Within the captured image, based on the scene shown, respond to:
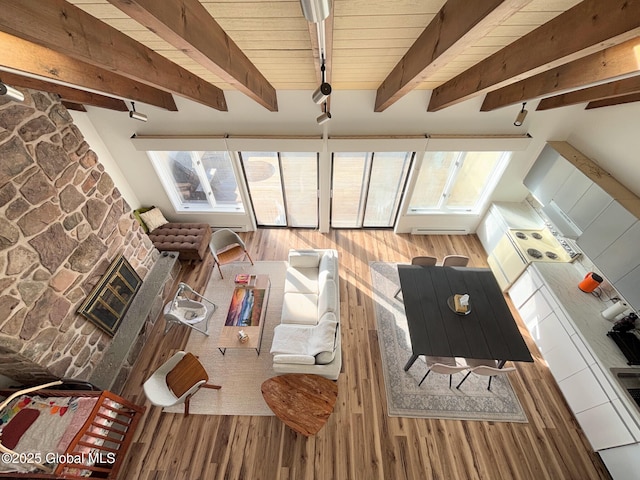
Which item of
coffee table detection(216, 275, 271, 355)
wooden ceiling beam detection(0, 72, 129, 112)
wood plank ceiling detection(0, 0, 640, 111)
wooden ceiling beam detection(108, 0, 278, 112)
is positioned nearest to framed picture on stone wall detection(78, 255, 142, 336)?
coffee table detection(216, 275, 271, 355)

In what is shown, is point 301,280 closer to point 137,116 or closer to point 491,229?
point 137,116

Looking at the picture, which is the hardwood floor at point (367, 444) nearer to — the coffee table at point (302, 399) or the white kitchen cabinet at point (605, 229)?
the coffee table at point (302, 399)

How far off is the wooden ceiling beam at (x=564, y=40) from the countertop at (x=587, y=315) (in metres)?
2.86

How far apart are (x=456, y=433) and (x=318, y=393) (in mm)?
1751

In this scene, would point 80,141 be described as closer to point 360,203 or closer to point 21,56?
point 21,56

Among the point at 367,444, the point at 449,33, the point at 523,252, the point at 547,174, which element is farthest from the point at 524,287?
the point at 449,33

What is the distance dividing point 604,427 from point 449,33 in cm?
420

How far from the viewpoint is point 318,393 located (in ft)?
10.4

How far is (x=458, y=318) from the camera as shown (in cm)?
349

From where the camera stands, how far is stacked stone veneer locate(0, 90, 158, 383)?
2576mm

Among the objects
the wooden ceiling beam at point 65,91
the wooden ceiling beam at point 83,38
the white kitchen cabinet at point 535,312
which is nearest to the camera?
the wooden ceiling beam at point 83,38

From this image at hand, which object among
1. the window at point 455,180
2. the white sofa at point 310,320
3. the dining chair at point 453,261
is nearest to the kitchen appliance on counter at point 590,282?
the dining chair at point 453,261

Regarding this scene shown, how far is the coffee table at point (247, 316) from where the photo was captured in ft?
12.0

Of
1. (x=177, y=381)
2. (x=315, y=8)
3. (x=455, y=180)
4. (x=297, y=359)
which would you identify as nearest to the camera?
(x=315, y=8)
